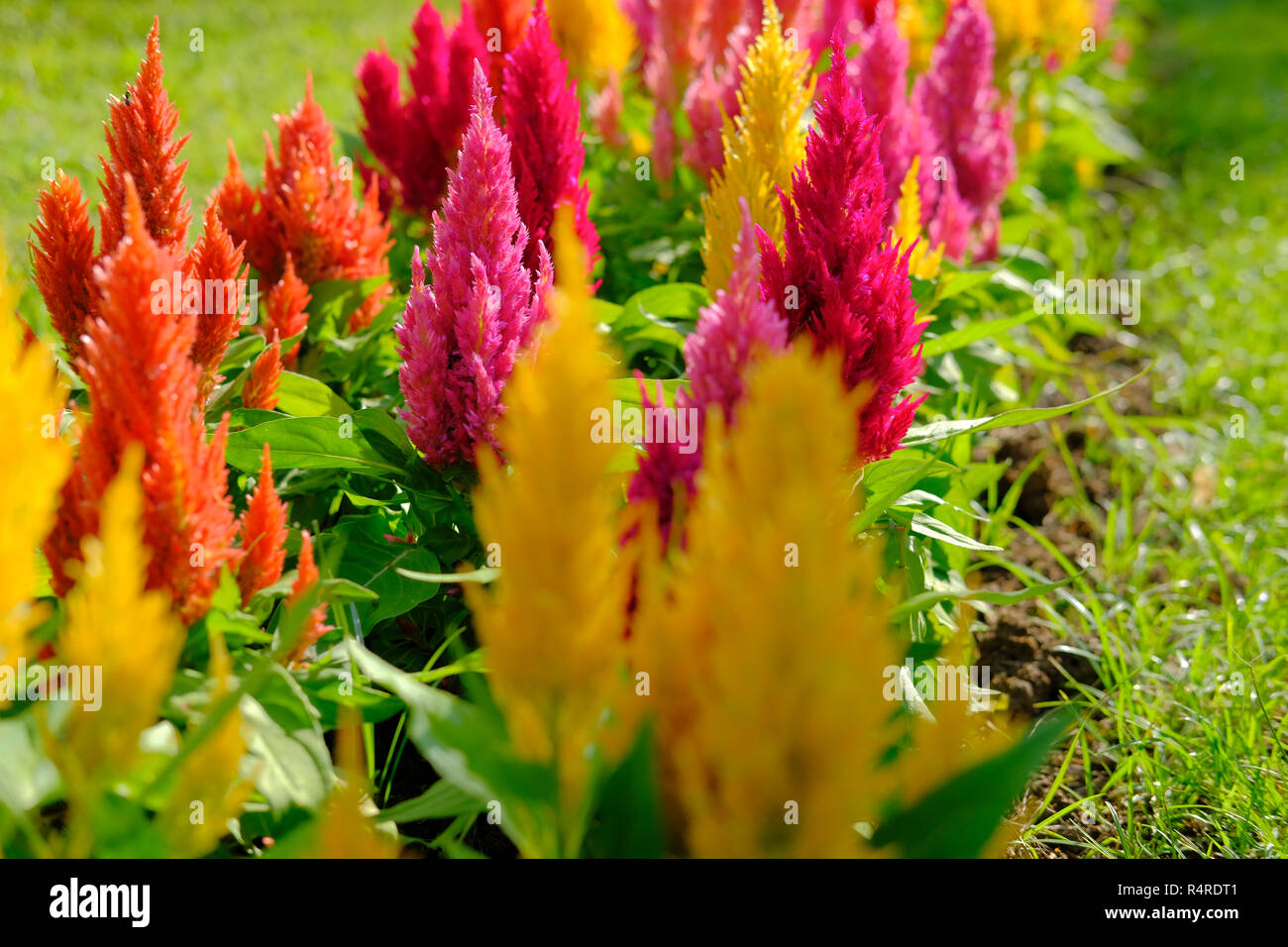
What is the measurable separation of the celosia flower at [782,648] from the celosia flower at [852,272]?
2.38ft

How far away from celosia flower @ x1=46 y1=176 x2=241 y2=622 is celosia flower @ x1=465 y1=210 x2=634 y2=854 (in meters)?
0.49

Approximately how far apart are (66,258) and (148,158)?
243mm

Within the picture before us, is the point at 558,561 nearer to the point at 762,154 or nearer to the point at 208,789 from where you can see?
the point at 208,789

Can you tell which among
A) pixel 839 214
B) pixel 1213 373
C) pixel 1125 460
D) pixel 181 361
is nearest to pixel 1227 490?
pixel 1125 460

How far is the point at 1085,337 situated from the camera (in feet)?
16.8

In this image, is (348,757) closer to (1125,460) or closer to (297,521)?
(297,521)

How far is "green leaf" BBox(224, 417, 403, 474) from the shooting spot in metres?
2.09

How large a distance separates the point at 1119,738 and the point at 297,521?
195 cm

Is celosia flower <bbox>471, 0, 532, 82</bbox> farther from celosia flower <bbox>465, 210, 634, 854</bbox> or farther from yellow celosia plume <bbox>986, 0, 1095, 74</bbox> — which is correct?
celosia flower <bbox>465, 210, 634, 854</bbox>

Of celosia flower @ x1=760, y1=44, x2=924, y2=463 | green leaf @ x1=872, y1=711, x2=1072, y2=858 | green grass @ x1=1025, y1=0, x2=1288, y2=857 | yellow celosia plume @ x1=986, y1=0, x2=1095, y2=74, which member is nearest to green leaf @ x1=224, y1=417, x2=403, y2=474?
celosia flower @ x1=760, y1=44, x2=924, y2=463

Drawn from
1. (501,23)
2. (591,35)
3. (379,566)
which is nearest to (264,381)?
(379,566)

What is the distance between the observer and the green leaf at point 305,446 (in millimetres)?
2086

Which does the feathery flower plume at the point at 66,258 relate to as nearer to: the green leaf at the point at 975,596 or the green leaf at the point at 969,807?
the green leaf at the point at 975,596

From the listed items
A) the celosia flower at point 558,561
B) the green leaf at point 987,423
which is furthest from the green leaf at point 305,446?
the green leaf at point 987,423
